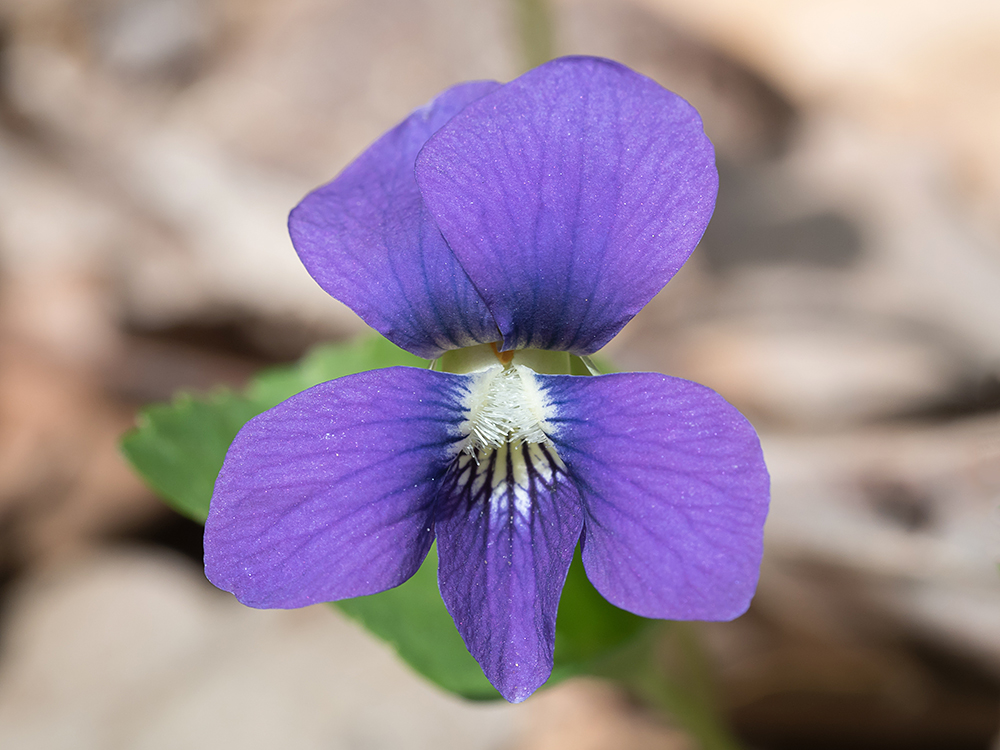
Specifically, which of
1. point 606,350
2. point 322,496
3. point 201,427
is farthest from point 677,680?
point 322,496

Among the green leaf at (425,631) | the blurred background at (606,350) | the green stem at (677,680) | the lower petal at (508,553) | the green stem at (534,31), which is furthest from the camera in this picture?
the green stem at (534,31)

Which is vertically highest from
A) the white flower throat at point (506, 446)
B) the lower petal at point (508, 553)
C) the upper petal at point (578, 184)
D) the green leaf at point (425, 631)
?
the upper petal at point (578, 184)

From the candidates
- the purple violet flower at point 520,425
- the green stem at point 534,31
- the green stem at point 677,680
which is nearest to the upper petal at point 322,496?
the purple violet flower at point 520,425

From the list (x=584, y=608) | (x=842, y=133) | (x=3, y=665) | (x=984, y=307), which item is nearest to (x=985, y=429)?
(x=984, y=307)

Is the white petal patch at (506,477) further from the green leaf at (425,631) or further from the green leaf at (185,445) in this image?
the green leaf at (185,445)

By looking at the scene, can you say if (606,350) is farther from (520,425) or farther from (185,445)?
(520,425)

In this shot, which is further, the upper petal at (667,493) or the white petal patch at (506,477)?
the white petal patch at (506,477)

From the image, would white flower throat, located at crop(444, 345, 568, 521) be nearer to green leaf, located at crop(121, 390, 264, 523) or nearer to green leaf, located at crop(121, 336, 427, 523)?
green leaf, located at crop(121, 336, 427, 523)

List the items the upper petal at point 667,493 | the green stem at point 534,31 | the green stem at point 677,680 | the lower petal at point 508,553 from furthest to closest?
the green stem at point 534,31, the green stem at point 677,680, the lower petal at point 508,553, the upper petal at point 667,493

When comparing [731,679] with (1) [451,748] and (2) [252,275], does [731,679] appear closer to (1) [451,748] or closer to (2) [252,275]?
(1) [451,748]
